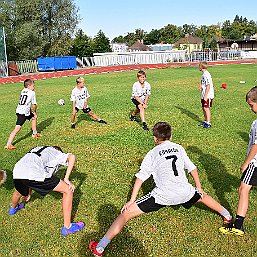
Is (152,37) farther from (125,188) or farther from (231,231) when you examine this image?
(231,231)

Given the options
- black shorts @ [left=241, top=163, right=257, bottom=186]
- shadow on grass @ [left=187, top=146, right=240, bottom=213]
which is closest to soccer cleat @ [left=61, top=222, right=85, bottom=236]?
shadow on grass @ [left=187, top=146, right=240, bottom=213]

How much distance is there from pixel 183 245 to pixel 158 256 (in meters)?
0.39

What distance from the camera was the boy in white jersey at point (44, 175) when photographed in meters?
4.32

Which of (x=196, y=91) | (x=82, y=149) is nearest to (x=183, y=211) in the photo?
(x=82, y=149)

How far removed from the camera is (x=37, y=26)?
166 feet

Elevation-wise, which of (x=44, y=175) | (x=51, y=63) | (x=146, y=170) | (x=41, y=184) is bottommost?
(x=41, y=184)

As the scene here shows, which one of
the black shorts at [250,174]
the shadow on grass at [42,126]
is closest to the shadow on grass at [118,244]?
the black shorts at [250,174]

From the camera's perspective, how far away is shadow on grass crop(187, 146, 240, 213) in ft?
18.2

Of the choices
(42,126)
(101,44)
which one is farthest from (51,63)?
(42,126)

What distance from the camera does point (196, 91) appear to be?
56.8ft

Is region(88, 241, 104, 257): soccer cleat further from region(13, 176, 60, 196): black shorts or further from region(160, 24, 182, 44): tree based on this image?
region(160, 24, 182, 44): tree

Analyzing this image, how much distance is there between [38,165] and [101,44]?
59.1 metres

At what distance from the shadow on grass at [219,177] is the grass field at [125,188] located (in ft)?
0.05

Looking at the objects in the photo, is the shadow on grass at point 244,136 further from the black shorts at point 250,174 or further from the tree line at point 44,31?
the tree line at point 44,31
